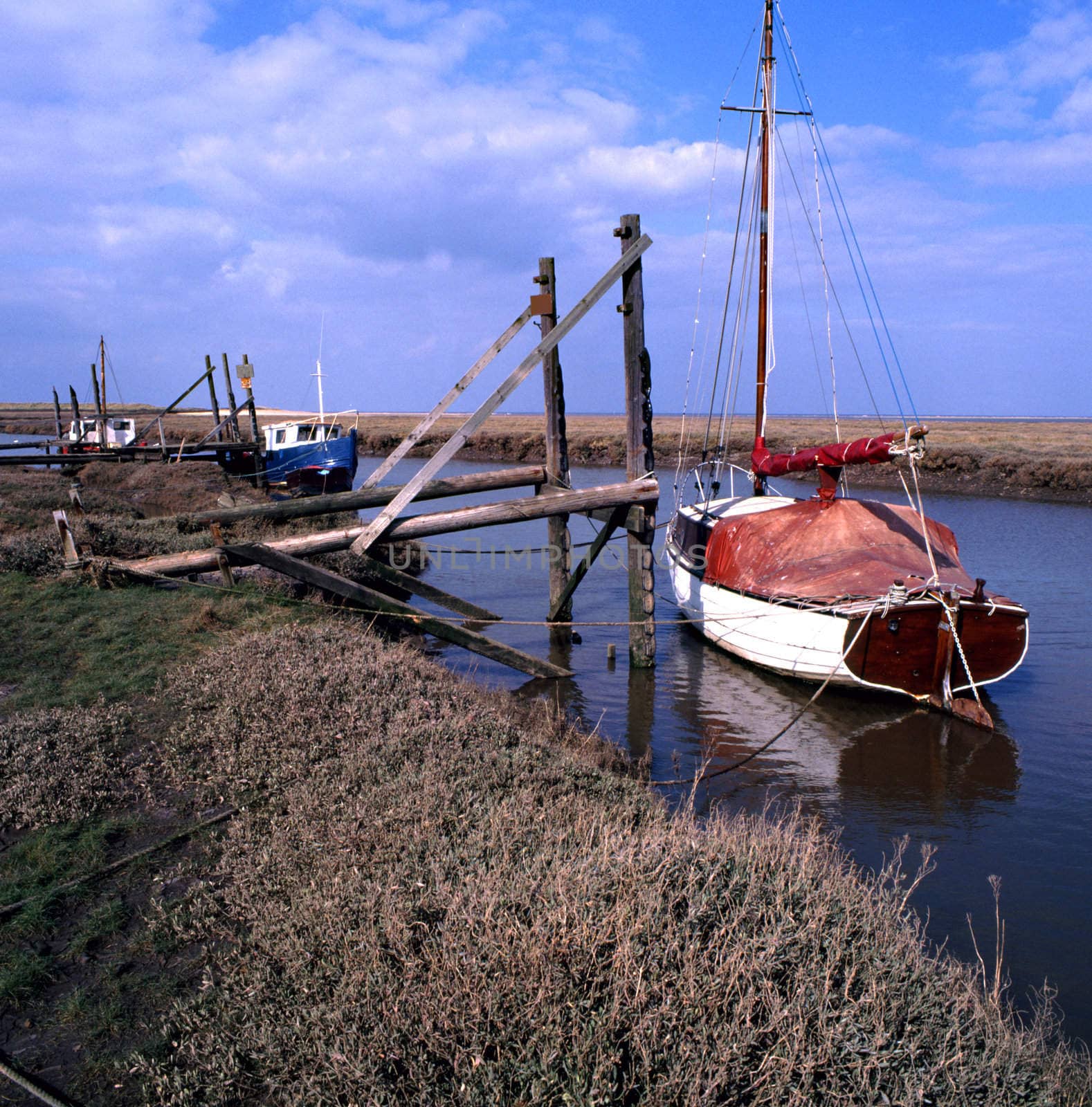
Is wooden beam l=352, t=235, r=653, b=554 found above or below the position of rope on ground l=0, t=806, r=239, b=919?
above

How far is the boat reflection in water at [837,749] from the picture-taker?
8328 mm

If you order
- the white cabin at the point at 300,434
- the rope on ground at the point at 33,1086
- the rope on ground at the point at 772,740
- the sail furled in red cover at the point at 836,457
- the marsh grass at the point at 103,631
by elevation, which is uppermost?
the white cabin at the point at 300,434

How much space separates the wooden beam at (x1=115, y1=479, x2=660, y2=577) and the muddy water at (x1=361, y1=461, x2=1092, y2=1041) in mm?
2388

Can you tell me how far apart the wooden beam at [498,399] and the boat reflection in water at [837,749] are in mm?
4197

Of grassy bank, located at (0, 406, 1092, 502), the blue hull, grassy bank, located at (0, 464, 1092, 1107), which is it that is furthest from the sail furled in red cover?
grassy bank, located at (0, 406, 1092, 502)

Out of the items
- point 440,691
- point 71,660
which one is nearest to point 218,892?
point 440,691

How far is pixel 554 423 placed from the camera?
12742 millimetres

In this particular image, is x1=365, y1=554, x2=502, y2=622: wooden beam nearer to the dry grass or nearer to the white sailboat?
the white sailboat

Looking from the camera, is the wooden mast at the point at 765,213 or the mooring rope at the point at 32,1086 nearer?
the mooring rope at the point at 32,1086

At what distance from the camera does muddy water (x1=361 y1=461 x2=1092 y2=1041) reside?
6.21 m

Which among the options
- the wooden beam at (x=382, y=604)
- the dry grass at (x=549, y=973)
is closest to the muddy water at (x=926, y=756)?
the wooden beam at (x=382, y=604)

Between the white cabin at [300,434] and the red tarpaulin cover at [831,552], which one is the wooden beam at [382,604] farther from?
the white cabin at [300,434]

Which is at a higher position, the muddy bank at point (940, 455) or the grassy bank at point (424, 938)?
the muddy bank at point (940, 455)

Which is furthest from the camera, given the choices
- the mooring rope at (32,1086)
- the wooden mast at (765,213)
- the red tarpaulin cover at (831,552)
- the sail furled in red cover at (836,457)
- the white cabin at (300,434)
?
the white cabin at (300,434)
